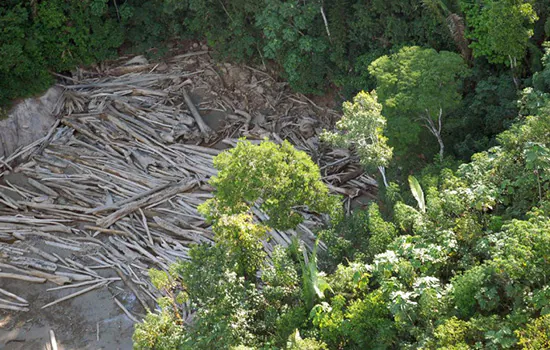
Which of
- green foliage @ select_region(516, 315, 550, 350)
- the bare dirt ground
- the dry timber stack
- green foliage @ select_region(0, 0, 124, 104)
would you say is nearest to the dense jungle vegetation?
green foliage @ select_region(516, 315, 550, 350)

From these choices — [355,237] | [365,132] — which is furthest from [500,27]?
[355,237]

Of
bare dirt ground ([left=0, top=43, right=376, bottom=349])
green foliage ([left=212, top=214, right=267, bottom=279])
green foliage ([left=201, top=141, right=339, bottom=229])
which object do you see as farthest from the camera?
bare dirt ground ([left=0, top=43, right=376, bottom=349])

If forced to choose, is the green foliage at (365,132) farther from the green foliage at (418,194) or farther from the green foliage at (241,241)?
the green foliage at (241,241)

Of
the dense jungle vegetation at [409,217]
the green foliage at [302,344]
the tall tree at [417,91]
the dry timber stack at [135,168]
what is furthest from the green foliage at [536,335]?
the dry timber stack at [135,168]

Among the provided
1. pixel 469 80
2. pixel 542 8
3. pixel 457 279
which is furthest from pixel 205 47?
pixel 457 279

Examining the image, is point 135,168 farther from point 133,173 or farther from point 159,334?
point 159,334

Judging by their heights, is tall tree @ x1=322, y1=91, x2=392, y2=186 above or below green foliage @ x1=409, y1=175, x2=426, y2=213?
above

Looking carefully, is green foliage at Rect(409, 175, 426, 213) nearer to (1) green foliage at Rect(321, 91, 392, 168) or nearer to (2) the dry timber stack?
(1) green foliage at Rect(321, 91, 392, 168)

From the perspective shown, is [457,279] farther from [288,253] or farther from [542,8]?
[542,8]
